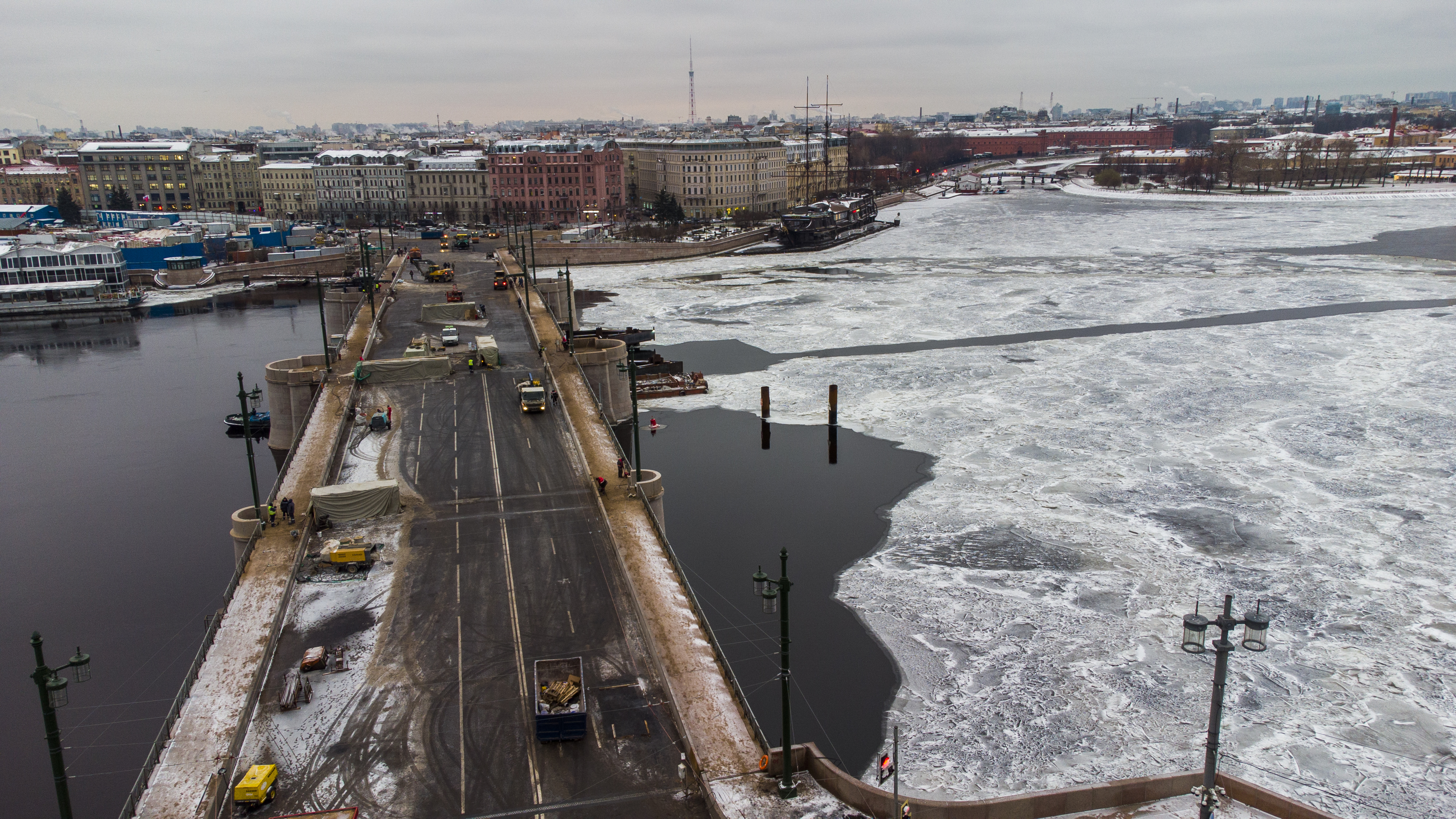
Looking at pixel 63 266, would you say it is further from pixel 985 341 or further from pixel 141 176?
pixel 985 341

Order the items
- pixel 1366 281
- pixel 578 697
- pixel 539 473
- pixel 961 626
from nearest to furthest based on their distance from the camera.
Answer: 1. pixel 578 697
2. pixel 961 626
3. pixel 539 473
4. pixel 1366 281

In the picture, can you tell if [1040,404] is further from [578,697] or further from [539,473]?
[578,697]

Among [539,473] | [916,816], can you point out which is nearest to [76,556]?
[539,473]

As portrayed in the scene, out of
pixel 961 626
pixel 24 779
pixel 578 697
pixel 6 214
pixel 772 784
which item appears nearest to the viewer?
pixel 772 784

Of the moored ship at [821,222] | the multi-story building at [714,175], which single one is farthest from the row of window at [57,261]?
the multi-story building at [714,175]

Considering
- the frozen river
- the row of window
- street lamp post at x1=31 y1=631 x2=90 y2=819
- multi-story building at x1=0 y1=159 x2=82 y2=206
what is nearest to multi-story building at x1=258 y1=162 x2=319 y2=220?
multi-story building at x1=0 y1=159 x2=82 y2=206

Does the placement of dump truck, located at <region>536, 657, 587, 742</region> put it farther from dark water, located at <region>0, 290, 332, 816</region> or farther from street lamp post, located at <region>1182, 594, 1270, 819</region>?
street lamp post, located at <region>1182, 594, 1270, 819</region>
